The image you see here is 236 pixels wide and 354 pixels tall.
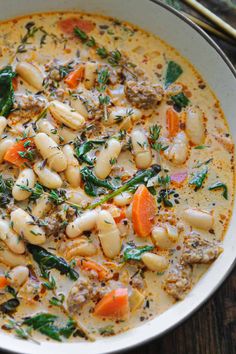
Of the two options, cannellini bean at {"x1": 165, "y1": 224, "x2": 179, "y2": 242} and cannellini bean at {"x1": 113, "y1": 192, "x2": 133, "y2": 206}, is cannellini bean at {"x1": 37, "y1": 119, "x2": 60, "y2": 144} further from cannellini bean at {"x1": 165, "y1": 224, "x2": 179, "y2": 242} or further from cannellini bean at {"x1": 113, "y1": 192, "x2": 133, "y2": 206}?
cannellini bean at {"x1": 165, "y1": 224, "x2": 179, "y2": 242}

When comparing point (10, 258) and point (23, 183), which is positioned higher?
point (23, 183)

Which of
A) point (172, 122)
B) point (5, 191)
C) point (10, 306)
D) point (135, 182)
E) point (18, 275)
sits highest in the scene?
point (172, 122)

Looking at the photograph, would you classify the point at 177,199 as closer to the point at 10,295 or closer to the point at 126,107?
the point at 126,107

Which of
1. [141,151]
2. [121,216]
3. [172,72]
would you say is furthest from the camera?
[172,72]

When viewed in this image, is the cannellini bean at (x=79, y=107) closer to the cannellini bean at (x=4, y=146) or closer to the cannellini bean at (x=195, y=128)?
the cannellini bean at (x=4, y=146)

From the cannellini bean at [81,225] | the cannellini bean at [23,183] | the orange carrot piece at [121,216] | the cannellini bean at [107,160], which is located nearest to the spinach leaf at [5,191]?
the cannellini bean at [23,183]

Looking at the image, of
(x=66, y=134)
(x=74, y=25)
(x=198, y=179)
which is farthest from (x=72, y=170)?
(x=74, y=25)

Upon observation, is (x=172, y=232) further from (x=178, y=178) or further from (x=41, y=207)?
(x=41, y=207)

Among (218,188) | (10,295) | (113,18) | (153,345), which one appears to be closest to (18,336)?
(10,295)

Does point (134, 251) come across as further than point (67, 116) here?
No
